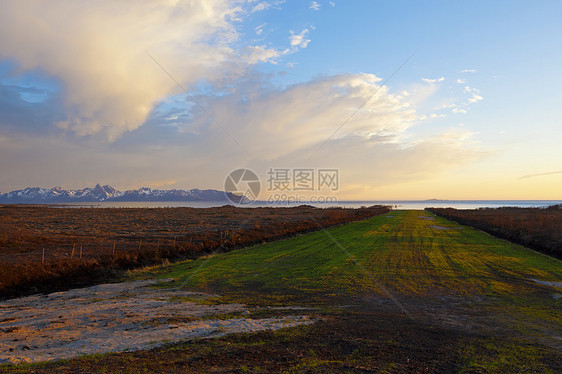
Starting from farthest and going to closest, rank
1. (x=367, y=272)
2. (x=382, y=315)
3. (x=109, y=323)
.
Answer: (x=367, y=272) < (x=382, y=315) < (x=109, y=323)

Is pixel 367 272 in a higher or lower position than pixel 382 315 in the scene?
lower

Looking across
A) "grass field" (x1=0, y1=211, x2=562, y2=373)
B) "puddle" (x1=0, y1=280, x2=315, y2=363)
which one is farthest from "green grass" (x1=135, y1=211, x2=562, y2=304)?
"puddle" (x1=0, y1=280, x2=315, y2=363)

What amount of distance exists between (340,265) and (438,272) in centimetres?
570

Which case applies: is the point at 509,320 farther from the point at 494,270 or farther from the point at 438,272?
the point at 494,270

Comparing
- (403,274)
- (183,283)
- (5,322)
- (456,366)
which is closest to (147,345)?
(5,322)

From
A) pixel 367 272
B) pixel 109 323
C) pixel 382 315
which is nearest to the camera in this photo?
pixel 109 323

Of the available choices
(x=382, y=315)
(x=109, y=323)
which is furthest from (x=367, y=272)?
(x=109, y=323)

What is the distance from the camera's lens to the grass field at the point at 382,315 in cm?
742

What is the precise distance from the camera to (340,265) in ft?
70.6

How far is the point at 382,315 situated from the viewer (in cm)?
1143

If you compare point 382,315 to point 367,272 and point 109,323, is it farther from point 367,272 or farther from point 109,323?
point 109,323

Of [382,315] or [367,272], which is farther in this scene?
[367,272]

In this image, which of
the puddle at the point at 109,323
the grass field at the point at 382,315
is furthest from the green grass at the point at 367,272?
the puddle at the point at 109,323

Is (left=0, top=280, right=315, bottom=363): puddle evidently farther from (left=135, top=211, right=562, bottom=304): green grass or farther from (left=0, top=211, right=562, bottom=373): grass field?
(left=135, top=211, right=562, bottom=304): green grass
